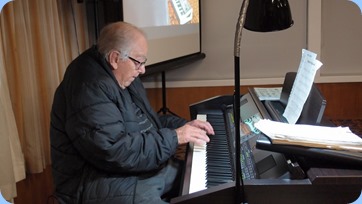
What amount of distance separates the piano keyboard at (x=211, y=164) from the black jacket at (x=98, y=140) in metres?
0.13

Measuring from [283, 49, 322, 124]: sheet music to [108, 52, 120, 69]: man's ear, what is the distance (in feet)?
2.34

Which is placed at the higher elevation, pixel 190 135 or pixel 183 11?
pixel 183 11

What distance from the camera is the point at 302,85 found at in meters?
1.52

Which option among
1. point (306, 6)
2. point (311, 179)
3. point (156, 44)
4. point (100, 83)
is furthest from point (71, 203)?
point (306, 6)

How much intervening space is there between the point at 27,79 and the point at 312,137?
1482 mm

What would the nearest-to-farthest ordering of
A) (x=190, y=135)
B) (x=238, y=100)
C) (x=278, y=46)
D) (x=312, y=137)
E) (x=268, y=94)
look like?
1. (x=238, y=100)
2. (x=312, y=137)
3. (x=190, y=135)
4. (x=268, y=94)
5. (x=278, y=46)

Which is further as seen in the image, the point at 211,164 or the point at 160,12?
the point at 160,12

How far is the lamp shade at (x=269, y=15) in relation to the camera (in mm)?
1129

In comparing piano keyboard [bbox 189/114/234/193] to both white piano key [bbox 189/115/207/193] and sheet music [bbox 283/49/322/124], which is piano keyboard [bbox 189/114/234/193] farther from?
sheet music [bbox 283/49/322/124]

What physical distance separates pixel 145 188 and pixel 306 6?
94.5 inches

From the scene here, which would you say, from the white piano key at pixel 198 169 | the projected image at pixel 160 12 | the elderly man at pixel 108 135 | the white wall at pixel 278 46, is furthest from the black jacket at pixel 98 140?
the white wall at pixel 278 46

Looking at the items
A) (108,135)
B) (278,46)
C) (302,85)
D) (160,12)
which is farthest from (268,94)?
(278,46)

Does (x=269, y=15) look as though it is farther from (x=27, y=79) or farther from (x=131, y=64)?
(x=27, y=79)

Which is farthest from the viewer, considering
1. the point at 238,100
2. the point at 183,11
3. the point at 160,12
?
the point at 183,11
